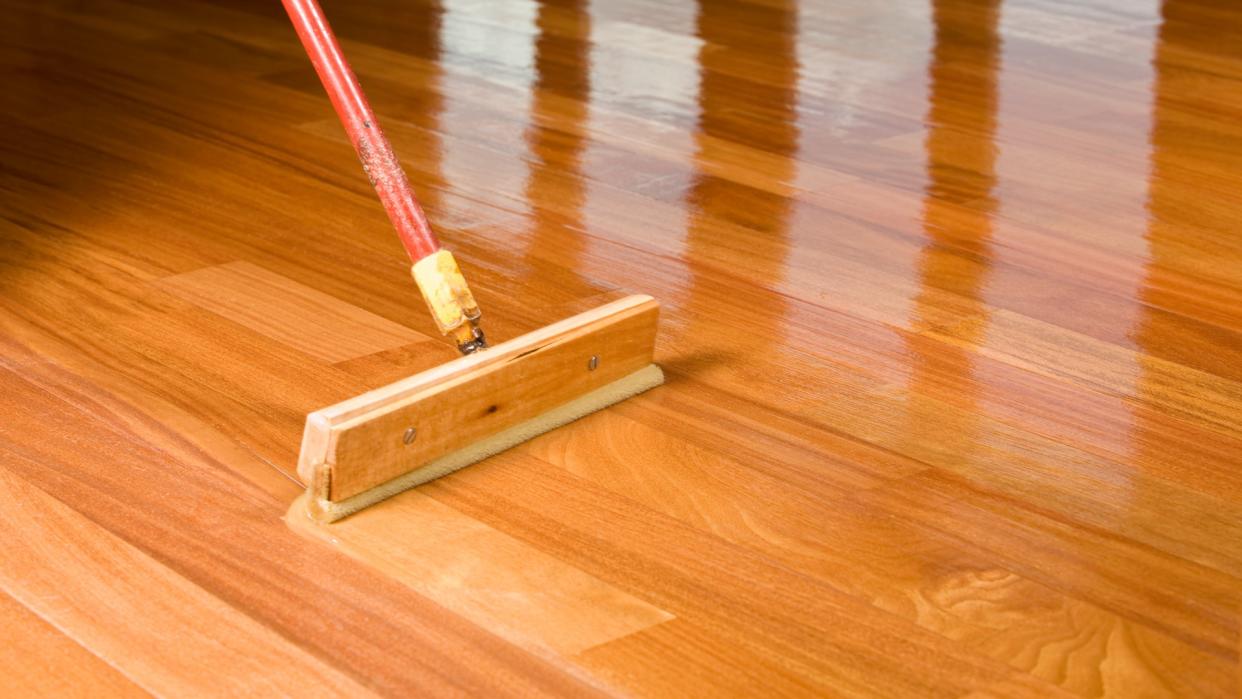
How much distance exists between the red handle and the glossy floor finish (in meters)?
0.15

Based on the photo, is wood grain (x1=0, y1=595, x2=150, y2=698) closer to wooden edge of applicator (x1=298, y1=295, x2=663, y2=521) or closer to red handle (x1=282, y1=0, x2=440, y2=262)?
wooden edge of applicator (x1=298, y1=295, x2=663, y2=521)

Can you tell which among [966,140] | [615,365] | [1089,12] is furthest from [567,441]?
[1089,12]

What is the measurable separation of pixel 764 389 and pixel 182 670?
0.54 m

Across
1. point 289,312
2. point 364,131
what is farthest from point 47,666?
point 289,312

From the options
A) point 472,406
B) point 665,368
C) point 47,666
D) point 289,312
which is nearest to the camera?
point 47,666

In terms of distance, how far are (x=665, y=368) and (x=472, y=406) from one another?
0.24m

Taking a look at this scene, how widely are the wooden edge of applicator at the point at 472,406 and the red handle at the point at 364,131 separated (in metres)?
0.12

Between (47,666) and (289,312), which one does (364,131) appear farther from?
(47,666)

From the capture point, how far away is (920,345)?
1381 mm

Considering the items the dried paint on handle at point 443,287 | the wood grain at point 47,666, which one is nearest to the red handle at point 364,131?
the dried paint on handle at point 443,287

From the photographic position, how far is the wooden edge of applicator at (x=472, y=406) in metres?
1.05

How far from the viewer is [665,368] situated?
4.34 feet

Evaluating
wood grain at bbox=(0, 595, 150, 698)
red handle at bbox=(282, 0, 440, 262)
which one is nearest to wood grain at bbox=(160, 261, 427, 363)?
red handle at bbox=(282, 0, 440, 262)

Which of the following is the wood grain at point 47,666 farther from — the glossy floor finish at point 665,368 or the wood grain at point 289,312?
the wood grain at point 289,312
